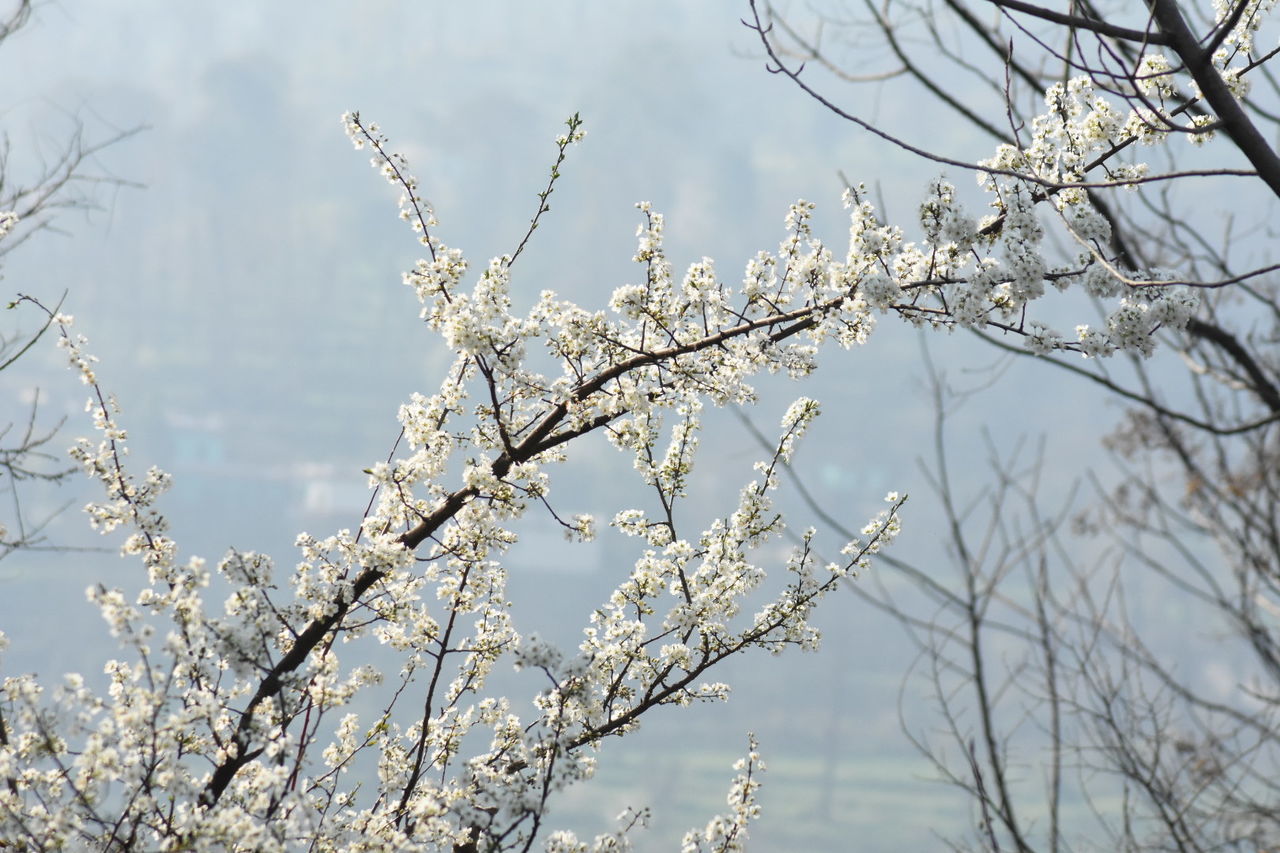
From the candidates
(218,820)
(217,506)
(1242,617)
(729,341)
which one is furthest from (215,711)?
(217,506)

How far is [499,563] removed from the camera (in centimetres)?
329

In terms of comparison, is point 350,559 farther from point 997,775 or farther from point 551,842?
point 997,775

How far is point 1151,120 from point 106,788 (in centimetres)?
301

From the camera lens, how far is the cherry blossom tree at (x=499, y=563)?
7.47 ft

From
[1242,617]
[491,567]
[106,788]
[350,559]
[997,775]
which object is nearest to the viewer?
[106,788]

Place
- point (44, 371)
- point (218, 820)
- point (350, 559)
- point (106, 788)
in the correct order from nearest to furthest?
point (218, 820), point (106, 788), point (350, 559), point (44, 371)

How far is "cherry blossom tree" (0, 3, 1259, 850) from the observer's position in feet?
7.47

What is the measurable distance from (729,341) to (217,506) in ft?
205

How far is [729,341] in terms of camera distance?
292cm

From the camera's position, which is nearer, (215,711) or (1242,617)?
(215,711)

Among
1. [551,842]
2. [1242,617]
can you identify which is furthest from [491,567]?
[1242,617]

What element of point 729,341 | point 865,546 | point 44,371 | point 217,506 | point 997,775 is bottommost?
point 997,775

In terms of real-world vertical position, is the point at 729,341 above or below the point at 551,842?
above

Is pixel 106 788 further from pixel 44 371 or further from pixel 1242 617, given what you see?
pixel 44 371
